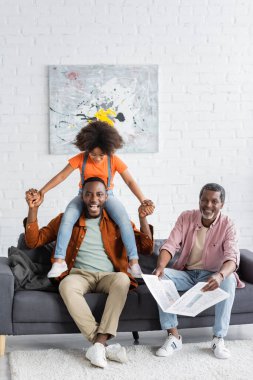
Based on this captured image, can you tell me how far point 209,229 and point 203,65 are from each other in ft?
6.69

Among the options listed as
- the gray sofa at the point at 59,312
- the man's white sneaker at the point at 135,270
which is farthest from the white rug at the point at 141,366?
the man's white sneaker at the point at 135,270

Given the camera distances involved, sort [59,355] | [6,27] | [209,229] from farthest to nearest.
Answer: [6,27], [209,229], [59,355]

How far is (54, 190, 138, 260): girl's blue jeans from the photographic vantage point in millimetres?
3943

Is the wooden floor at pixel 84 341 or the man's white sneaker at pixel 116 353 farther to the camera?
the wooden floor at pixel 84 341

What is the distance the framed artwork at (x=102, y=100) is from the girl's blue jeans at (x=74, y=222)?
1535 millimetres

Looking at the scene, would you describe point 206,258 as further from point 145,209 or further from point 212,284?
point 145,209

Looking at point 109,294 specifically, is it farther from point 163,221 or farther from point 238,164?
point 238,164

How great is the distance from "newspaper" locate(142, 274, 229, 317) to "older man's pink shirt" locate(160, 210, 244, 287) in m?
0.28

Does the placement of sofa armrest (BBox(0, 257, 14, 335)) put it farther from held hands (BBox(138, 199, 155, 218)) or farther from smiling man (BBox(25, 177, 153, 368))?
held hands (BBox(138, 199, 155, 218))

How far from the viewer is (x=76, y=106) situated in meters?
5.52

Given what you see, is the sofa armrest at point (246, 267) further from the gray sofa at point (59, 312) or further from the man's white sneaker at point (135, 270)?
the man's white sneaker at point (135, 270)

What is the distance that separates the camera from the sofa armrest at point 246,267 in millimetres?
4055

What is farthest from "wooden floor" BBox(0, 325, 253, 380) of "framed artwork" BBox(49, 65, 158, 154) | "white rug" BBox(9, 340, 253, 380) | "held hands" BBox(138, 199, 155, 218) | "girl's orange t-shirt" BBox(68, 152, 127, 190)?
"framed artwork" BBox(49, 65, 158, 154)

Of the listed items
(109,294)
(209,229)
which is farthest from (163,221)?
(109,294)
